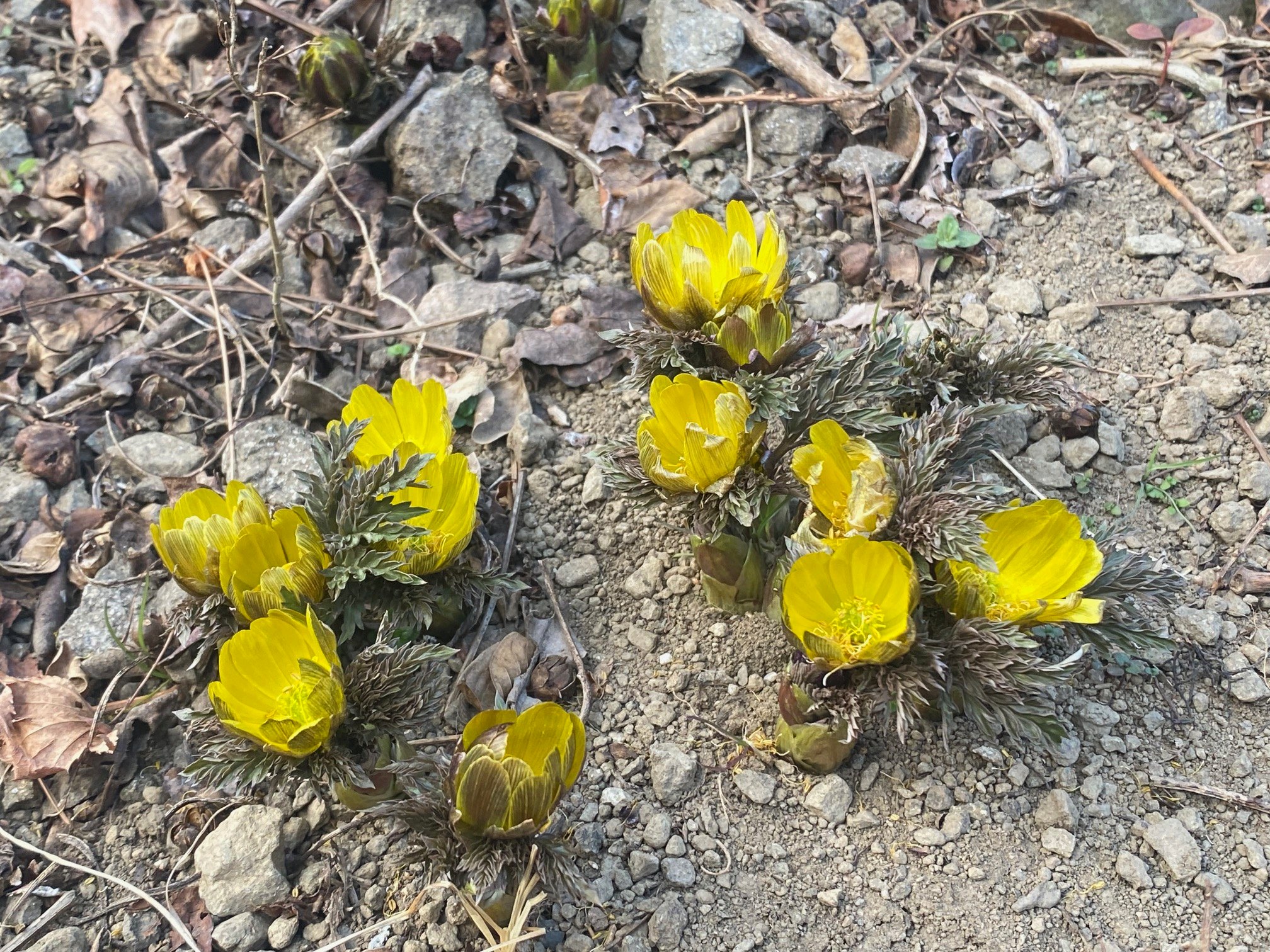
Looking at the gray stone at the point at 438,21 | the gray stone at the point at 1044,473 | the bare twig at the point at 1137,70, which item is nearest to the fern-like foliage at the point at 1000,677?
the gray stone at the point at 1044,473

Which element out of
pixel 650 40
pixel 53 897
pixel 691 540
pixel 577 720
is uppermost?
pixel 650 40

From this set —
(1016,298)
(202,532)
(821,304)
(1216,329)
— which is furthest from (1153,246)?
(202,532)

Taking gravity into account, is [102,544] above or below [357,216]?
below

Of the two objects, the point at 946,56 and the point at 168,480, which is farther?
the point at 946,56

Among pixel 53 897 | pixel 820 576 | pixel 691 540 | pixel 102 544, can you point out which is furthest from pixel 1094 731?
pixel 102 544

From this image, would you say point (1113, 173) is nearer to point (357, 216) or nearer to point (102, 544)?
point (357, 216)

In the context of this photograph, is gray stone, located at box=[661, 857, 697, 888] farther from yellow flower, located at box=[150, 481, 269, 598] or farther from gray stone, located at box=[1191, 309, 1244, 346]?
gray stone, located at box=[1191, 309, 1244, 346]

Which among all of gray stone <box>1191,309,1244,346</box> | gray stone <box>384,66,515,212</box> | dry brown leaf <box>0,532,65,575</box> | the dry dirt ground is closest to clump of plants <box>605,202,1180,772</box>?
the dry dirt ground

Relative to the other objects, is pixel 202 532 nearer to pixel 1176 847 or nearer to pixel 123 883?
pixel 123 883
